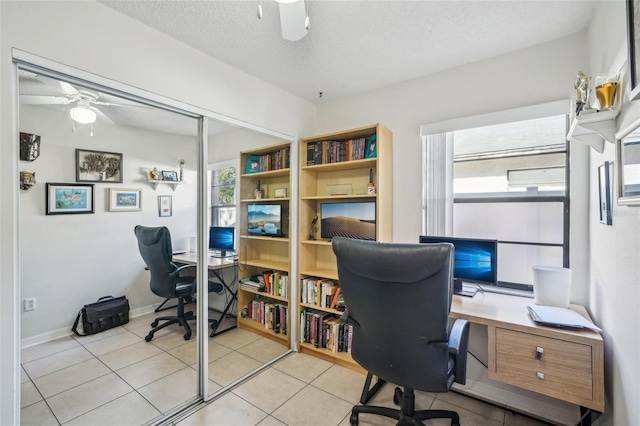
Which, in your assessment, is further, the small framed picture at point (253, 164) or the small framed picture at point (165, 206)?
the small framed picture at point (253, 164)

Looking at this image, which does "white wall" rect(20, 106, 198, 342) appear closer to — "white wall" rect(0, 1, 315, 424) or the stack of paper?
"white wall" rect(0, 1, 315, 424)

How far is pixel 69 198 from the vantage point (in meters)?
1.58

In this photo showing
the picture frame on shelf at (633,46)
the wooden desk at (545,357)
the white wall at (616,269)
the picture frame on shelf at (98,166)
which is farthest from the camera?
the picture frame on shelf at (98,166)

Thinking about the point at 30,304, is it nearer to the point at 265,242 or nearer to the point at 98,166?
the point at 98,166

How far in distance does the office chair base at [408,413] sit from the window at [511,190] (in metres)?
1.08

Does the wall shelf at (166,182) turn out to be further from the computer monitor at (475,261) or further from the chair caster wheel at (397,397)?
the chair caster wheel at (397,397)

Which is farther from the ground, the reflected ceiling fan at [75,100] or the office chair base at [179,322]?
the reflected ceiling fan at [75,100]

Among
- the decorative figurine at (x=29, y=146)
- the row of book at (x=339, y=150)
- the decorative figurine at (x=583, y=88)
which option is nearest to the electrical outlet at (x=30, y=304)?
the decorative figurine at (x=29, y=146)

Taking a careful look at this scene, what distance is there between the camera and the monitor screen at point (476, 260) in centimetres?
199

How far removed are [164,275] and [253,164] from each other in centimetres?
119

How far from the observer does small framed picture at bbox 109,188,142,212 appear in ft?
5.76

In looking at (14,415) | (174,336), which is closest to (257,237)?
(174,336)

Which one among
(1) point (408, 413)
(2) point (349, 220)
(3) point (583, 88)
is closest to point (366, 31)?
(3) point (583, 88)

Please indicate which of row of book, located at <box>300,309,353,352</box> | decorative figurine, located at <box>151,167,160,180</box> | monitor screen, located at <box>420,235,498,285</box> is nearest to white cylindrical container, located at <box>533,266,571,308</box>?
monitor screen, located at <box>420,235,498,285</box>
